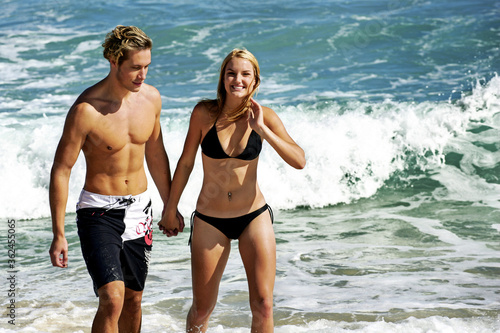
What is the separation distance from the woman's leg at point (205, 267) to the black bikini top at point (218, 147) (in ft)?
1.42

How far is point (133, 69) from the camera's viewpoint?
3.83 m

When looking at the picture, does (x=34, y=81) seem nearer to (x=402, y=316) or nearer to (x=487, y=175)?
(x=487, y=175)

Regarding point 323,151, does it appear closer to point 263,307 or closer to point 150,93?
point 150,93

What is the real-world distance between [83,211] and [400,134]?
27.1 feet

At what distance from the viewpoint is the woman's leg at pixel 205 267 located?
4.04m

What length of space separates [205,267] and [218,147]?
0.74 metres

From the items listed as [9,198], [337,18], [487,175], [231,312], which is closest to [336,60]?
[337,18]

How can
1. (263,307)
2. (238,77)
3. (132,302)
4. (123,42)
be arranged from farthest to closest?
1. (132,302)
2. (238,77)
3. (263,307)
4. (123,42)

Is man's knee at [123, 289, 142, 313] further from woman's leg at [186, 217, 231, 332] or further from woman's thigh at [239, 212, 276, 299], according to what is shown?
woman's thigh at [239, 212, 276, 299]

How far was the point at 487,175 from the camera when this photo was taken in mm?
10547

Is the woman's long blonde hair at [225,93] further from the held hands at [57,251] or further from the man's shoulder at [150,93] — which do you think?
the held hands at [57,251]

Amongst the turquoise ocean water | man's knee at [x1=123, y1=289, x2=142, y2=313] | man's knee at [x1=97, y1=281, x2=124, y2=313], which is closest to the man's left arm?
man's knee at [x1=123, y1=289, x2=142, y2=313]

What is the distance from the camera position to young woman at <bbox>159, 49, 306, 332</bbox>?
4.01 meters

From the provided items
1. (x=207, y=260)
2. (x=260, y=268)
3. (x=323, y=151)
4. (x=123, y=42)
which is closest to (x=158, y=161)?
(x=207, y=260)
